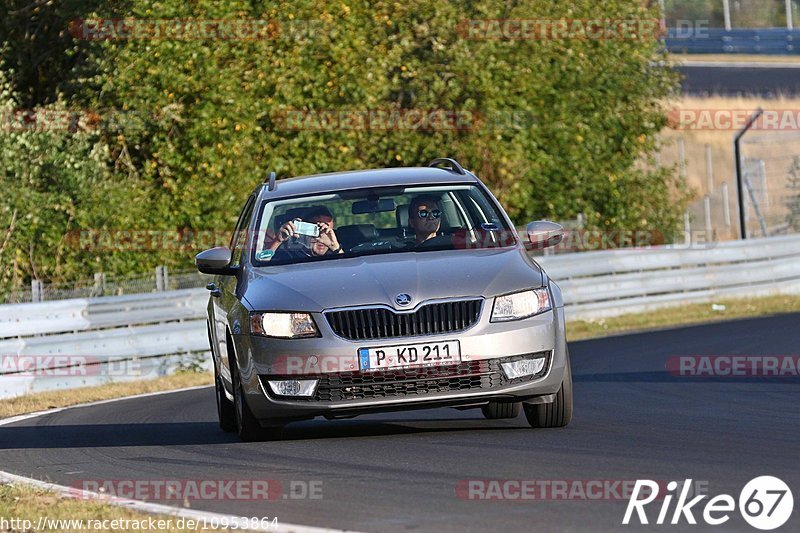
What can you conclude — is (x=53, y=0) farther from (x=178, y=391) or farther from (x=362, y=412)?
(x=362, y=412)

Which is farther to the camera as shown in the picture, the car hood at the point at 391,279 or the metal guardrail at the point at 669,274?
the metal guardrail at the point at 669,274

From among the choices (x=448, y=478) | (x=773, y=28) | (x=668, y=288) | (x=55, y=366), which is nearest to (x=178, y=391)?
(x=55, y=366)

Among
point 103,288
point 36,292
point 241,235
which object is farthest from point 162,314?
point 241,235

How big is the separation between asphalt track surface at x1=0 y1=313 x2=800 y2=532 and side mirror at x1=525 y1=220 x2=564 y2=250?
110cm

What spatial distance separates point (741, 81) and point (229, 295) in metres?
41.1

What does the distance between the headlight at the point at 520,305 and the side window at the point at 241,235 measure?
7.06 feet

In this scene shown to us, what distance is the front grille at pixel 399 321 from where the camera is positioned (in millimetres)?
8648

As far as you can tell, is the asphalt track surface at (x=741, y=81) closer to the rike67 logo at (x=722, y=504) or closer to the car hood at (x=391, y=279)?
the car hood at (x=391, y=279)

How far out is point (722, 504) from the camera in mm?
6281

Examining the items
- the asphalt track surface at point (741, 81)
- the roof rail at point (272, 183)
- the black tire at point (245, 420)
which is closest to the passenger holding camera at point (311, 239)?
the roof rail at point (272, 183)

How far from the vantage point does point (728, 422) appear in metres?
9.39

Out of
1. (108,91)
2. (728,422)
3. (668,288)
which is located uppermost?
(108,91)

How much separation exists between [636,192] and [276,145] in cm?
777

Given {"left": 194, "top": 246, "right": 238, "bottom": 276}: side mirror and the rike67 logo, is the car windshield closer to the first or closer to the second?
{"left": 194, "top": 246, "right": 238, "bottom": 276}: side mirror
